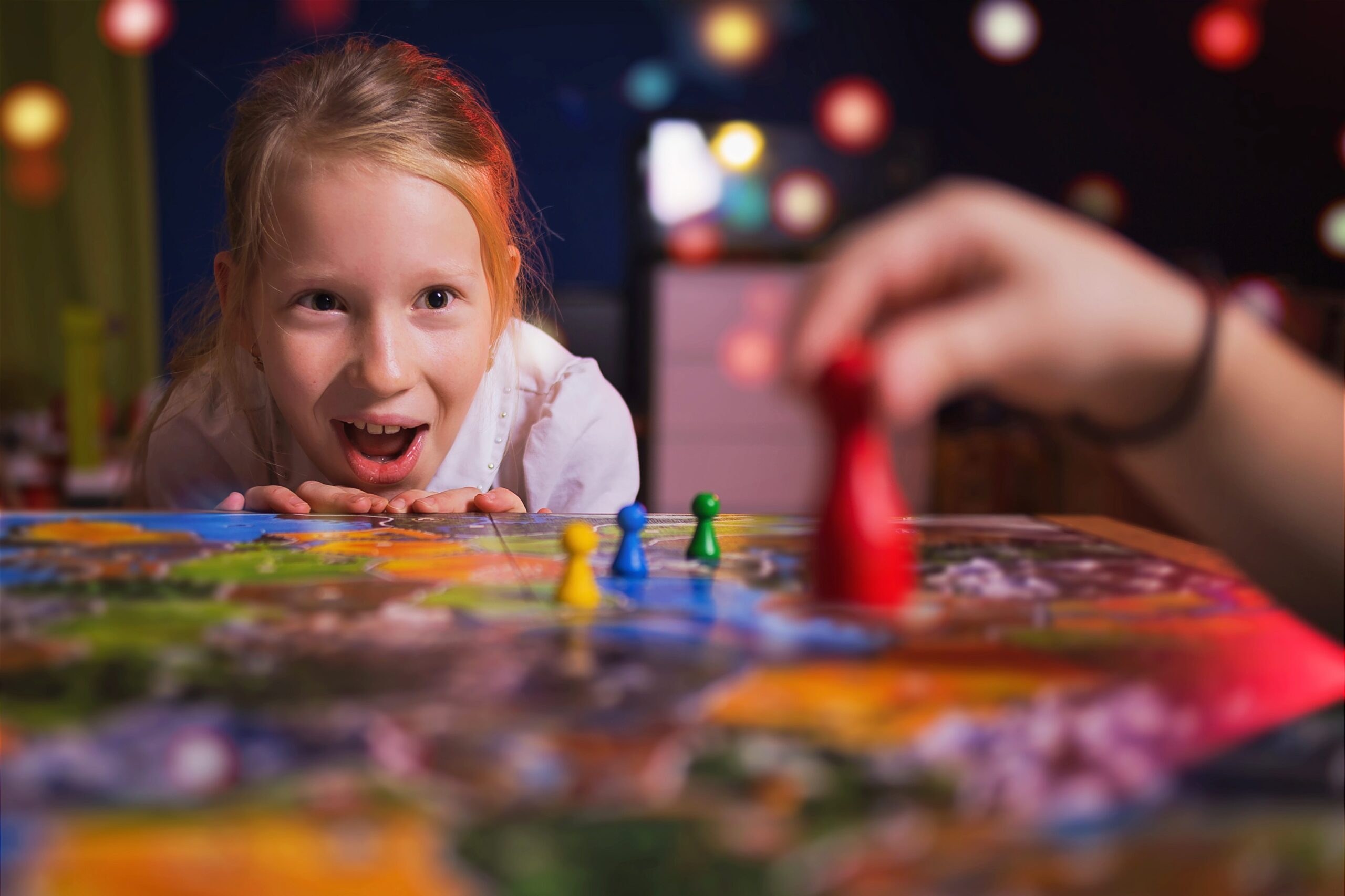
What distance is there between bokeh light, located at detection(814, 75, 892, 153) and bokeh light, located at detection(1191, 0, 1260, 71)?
4.05 ft

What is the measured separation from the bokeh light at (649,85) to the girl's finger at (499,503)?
356 centimetres

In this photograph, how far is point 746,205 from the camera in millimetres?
4062

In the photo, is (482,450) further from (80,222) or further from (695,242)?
(80,222)

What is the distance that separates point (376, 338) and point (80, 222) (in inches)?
142

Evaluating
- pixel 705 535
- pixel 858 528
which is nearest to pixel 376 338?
pixel 705 535

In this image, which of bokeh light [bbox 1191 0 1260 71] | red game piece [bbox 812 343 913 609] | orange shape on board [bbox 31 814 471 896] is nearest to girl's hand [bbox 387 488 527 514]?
red game piece [bbox 812 343 913 609]

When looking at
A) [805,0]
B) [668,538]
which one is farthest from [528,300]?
[805,0]

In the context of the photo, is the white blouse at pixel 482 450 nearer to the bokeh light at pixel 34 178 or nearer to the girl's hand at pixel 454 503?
the girl's hand at pixel 454 503

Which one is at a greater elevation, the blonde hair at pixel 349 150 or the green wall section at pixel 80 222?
the green wall section at pixel 80 222

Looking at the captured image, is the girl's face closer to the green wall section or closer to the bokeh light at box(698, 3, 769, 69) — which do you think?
the green wall section

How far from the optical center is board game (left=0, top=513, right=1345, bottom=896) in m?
0.28

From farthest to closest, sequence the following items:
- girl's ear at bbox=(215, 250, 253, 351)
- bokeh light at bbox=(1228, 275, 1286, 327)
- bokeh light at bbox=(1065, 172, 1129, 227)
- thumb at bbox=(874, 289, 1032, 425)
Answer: bokeh light at bbox=(1065, 172, 1129, 227), bokeh light at bbox=(1228, 275, 1286, 327), girl's ear at bbox=(215, 250, 253, 351), thumb at bbox=(874, 289, 1032, 425)

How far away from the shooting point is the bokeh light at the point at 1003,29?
4461mm

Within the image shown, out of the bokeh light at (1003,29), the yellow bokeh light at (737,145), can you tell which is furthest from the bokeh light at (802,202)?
the bokeh light at (1003,29)
